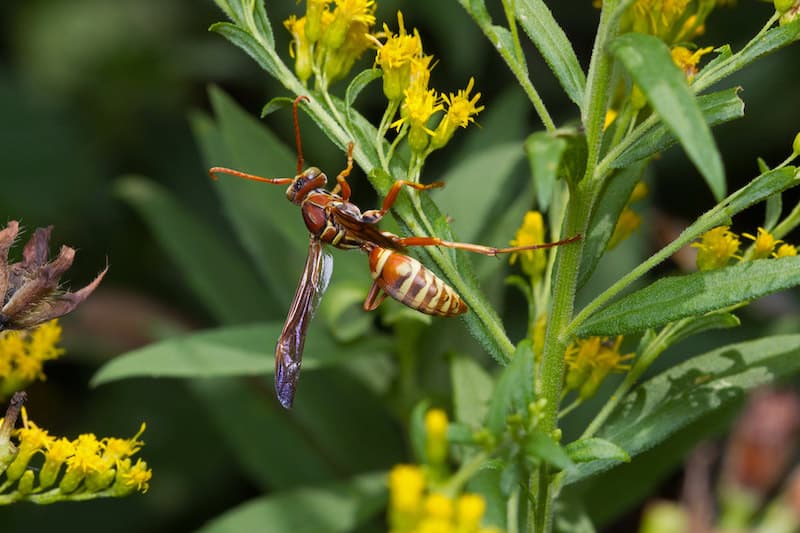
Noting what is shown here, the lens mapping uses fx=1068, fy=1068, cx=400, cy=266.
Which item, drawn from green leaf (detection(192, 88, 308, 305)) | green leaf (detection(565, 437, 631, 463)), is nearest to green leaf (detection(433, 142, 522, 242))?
green leaf (detection(192, 88, 308, 305))

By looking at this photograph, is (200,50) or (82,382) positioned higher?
(200,50)

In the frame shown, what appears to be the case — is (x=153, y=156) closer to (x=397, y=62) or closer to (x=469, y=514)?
(x=397, y=62)

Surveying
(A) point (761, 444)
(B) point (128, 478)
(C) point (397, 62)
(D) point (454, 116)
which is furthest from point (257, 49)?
(A) point (761, 444)

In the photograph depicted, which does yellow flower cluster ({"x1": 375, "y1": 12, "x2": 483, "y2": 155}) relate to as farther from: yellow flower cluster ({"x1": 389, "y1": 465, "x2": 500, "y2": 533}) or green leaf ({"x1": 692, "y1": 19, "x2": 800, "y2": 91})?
yellow flower cluster ({"x1": 389, "y1": 465, "x2": 500, "y2": 533})

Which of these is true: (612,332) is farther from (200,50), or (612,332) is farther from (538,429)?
(200,50)

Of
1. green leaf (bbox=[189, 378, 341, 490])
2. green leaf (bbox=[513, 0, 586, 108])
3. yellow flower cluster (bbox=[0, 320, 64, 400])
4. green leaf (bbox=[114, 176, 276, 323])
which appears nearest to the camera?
green leaf (bbox=[513, 0, 586, 108])

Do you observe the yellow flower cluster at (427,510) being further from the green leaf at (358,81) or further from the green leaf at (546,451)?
the green leaf at (358,81)

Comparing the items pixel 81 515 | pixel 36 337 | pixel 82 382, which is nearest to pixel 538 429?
pixel 36 337
